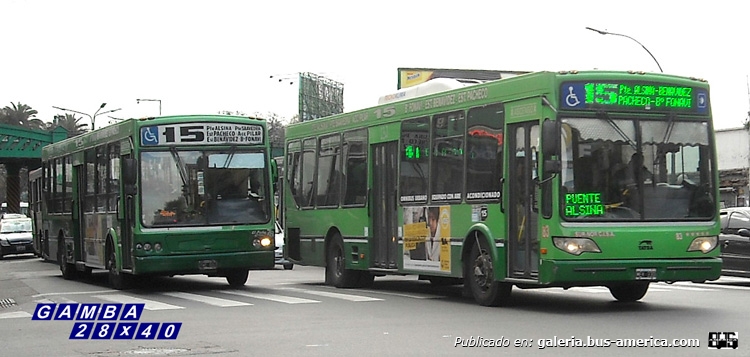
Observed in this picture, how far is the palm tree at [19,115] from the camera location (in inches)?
3487

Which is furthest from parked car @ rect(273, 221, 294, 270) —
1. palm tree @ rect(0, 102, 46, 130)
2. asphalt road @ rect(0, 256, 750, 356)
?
palm tree @ rect(0, 102, 46, 130)

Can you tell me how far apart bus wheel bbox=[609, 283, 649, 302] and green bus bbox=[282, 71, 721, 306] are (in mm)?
22

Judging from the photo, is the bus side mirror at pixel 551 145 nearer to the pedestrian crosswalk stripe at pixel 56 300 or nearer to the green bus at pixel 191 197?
the green bus at pixel 191 197

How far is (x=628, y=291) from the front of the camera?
16.8 metres

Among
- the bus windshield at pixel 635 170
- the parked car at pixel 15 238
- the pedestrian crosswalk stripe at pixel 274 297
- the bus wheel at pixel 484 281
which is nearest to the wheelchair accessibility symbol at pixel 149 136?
the pedestrian crosswalk stripe at pixel 274 297

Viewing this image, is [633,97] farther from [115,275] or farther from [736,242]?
[115,275]

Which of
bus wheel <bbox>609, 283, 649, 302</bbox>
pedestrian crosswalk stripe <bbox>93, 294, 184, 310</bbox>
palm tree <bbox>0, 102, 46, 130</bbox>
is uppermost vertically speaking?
palm tree <bbox>0, 102, 46, 130</bbox>

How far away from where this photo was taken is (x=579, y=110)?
14.7 metres

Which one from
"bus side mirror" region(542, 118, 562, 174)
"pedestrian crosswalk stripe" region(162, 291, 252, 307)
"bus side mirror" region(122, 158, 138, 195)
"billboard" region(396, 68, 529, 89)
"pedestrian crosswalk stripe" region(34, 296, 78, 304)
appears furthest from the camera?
"billboard" region(396, 68, 529, 89)

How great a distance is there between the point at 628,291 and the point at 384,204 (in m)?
4.53

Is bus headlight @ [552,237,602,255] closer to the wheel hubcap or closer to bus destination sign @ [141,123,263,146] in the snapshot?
the wheel hubcap

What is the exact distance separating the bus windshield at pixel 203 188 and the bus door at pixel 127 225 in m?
0.36

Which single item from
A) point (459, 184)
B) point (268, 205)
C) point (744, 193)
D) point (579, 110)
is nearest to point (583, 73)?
point (579, 110)

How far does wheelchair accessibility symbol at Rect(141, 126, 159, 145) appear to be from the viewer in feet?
66.8
